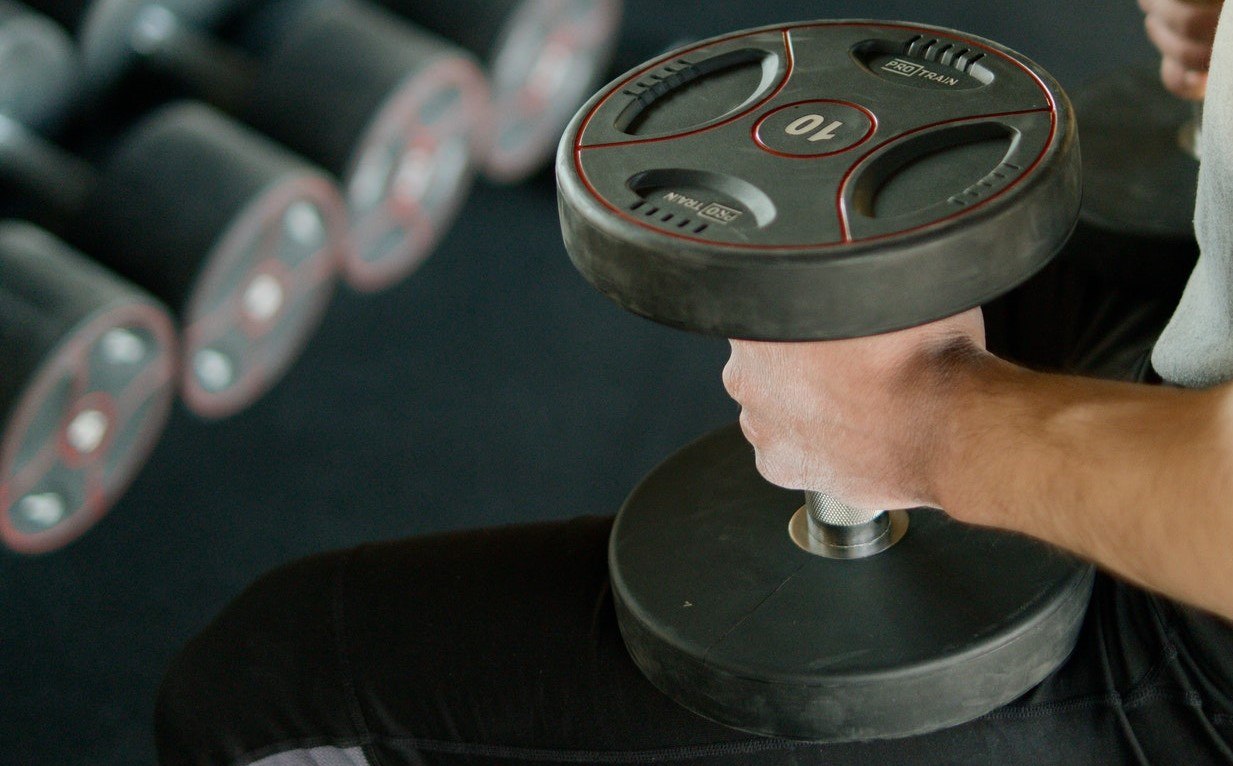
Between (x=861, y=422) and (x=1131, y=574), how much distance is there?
0.55 feet

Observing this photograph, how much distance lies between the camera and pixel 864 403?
2.38ft

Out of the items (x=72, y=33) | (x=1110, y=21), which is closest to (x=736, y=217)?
(x=72, y=33)

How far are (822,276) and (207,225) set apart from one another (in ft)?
3.73

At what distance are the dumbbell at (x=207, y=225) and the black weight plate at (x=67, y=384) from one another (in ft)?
0.17

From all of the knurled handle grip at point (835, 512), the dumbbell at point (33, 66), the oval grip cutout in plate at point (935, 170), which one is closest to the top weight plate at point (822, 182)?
the oval grip cutout in plate at point (935, 170)

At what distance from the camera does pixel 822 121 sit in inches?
29.5

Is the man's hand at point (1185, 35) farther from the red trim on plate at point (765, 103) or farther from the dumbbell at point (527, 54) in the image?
the dumbbell at point (527, 54)

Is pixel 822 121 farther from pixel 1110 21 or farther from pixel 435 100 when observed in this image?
pixel 1110 21

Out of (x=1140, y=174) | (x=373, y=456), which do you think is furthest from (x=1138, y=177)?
(x=373, y=456)

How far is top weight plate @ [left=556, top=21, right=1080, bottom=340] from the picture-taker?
0.64m

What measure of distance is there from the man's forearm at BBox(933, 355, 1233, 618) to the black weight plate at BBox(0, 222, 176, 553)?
1.09 meters

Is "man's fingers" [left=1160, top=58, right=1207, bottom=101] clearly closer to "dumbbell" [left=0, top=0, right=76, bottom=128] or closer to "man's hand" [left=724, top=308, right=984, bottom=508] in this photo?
"man's hand" [left=724, top=308, right=984, bottom=508]

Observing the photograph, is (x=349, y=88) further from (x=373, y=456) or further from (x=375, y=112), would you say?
(x=373, y=456)

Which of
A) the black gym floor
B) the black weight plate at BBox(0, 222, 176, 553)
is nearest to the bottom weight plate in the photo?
the black gym floor
